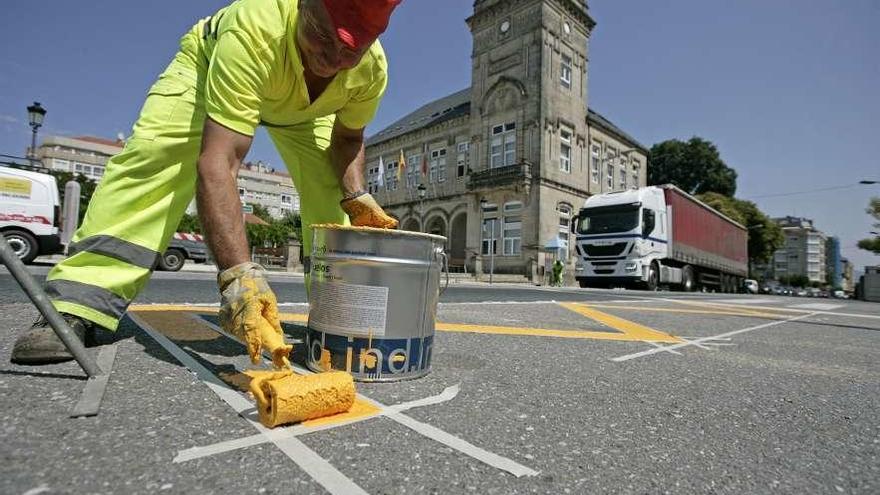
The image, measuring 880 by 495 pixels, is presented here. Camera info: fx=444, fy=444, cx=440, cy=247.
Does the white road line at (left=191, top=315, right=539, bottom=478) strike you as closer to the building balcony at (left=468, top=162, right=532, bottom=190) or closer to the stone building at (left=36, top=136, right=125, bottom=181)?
the building balcony at (left=468, top=162, right=532, bottom=190)

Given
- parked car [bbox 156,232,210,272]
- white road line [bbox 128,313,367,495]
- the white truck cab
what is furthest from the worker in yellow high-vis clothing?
the white truck cab

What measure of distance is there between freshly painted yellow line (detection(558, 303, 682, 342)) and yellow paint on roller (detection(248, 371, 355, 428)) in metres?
2.67

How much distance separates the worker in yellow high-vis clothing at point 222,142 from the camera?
158 cm

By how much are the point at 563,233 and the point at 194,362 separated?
24.9 m

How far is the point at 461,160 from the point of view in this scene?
28.1 meters

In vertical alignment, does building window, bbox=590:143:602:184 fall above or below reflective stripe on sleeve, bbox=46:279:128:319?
above

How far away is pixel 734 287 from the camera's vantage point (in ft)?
81.3

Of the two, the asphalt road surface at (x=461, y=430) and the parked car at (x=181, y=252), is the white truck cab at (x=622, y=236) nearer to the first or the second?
the parked car at (x=181, y=252)

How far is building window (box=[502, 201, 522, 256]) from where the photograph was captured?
959 inches

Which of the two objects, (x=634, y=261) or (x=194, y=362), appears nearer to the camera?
(x=194, y=362)

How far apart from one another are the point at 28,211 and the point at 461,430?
1234cm

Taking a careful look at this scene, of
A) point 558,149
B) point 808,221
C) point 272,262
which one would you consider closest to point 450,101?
point 558,149

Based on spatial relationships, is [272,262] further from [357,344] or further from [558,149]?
[357,344]

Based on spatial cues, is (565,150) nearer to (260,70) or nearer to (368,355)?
(260,70)
